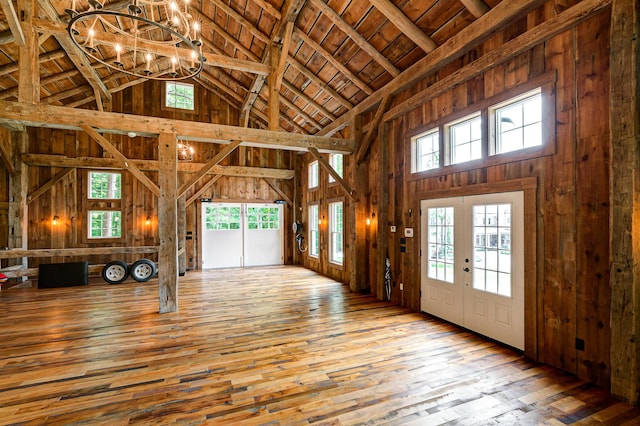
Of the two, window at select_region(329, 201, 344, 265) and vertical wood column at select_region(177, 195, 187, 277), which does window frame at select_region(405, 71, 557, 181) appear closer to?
window at select_region(329, 201, 344, 265)

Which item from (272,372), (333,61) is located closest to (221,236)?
(333,61)

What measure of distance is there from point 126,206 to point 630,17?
10701 millimetres

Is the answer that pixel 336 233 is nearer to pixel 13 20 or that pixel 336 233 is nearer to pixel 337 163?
pixel 337 163

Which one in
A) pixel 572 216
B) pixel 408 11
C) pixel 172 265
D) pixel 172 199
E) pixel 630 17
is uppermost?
pixel 408 11

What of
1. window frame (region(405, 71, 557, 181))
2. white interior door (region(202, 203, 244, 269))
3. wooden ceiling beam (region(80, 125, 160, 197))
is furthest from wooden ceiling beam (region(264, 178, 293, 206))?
window frame (region(405, 71, 557, 181))

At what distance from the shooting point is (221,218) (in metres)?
9.82

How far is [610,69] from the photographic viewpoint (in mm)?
2648

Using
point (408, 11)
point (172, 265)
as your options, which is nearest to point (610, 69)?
point (408, 11)

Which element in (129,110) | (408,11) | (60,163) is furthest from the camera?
(129,110)

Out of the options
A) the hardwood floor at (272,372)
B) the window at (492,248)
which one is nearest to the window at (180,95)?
the hardwood floor at (272,372)

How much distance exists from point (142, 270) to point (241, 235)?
10.2ft

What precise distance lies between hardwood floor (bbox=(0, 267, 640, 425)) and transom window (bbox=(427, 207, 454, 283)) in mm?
763

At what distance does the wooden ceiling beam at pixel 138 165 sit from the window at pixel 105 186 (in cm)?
26

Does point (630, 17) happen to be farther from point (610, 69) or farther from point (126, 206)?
point (126, 206)
